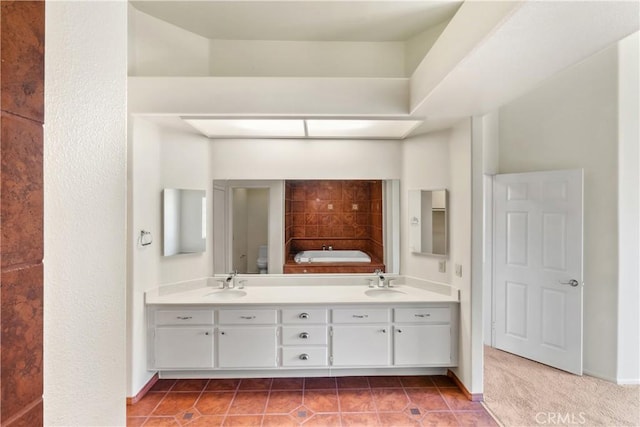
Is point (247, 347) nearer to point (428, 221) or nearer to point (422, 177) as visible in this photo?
point (428, 221)

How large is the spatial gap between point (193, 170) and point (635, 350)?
14.8ft

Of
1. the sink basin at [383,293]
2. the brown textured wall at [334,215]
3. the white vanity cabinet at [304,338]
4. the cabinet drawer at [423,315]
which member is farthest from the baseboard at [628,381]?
the white vanity cabinet at [304,338]

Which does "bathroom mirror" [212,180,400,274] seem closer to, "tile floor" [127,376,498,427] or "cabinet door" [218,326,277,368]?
"cabinet door" [218,326,277,368]

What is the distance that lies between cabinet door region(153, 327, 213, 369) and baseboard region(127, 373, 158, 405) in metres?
0.20

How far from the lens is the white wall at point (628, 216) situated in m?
2.75

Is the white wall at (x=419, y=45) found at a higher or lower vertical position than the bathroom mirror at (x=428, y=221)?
higher

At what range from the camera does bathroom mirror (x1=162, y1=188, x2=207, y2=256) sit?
2824 millimetres

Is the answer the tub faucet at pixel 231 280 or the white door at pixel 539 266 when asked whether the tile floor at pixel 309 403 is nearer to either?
the tub faucet at pixel 231 280

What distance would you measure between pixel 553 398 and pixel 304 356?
2.15 m

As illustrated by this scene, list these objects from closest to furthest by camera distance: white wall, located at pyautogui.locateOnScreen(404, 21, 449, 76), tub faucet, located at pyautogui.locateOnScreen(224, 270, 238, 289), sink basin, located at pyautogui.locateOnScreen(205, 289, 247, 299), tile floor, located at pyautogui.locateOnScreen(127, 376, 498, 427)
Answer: tile floor, located at pyautogui.locateOnScreen(127, 376, 498, 427), white wall, located at pyautogui.locateOnScreen(404, 21, 449, 76), sink basin, located at pyautogui.locateOnScreen(205, 289, 247, 299), tub faucet, located at pyautogui.locateOnScreen(224, 270, 238, 289)

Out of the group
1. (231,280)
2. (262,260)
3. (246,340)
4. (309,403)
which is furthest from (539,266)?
(231,280)

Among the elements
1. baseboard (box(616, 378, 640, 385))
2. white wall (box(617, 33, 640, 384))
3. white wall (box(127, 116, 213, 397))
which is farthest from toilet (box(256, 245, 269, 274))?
baseboard (box(616, 378, 640, 385))

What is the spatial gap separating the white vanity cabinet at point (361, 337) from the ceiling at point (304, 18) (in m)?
2.52

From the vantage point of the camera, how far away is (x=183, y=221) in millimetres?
2965
